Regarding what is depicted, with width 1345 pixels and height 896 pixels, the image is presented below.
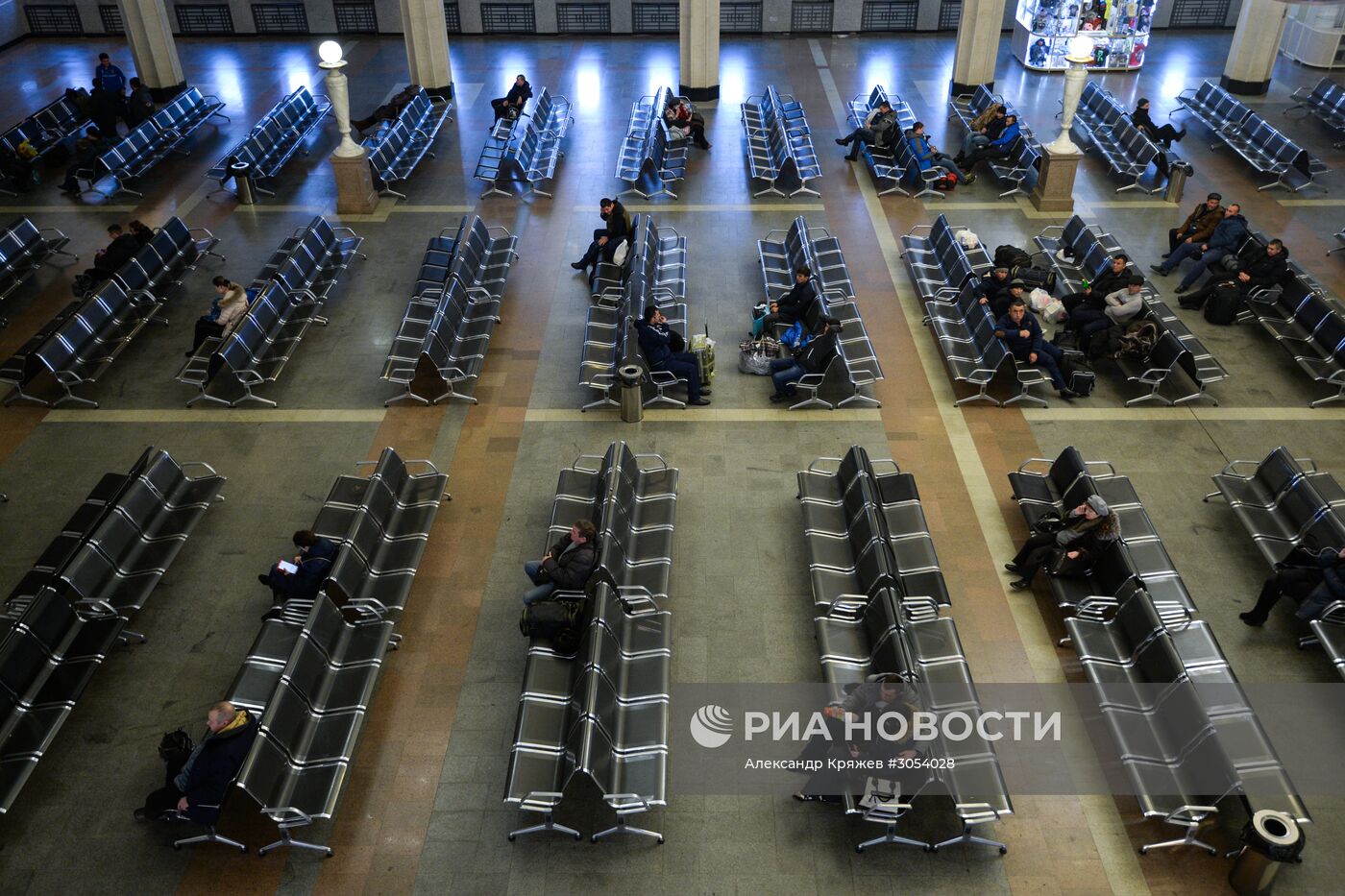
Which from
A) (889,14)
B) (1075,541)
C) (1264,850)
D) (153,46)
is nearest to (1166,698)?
(1264,850)

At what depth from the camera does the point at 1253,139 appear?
706 inches

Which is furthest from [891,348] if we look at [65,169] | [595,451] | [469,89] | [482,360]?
[65,169]

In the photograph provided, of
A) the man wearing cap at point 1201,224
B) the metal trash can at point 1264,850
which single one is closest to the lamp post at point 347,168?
the man wearing cap at point 1201,224

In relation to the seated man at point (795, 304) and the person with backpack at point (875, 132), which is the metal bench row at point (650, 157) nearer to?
the person with backpack at point (875, 132)

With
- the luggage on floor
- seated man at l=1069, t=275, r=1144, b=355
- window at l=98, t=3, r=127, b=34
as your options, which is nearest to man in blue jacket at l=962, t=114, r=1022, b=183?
the luggage on floor

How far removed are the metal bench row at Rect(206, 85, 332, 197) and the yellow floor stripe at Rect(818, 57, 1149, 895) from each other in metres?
9.99

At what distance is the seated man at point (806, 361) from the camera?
1159 cm

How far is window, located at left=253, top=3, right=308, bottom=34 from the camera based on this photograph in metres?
25.9

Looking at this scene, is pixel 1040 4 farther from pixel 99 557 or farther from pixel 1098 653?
pixel 99 557

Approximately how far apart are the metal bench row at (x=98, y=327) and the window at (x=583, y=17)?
Answer: 47.1 ft

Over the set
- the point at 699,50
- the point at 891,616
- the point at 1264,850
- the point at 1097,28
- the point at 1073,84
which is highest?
the point at 1097,28

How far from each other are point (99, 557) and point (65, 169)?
1253 centimetres

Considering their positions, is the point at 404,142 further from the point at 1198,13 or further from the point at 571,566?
the point at 1198,13

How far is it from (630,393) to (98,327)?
21.8ft
